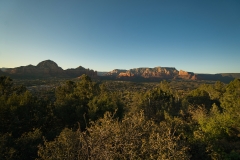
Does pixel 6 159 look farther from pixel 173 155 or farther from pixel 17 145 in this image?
pixel 173 155

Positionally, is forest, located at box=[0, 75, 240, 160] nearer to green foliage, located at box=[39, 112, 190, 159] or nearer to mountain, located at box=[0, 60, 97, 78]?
green foliage, located at box=[39, 112, 190, 159]

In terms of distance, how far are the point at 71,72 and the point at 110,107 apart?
128 m

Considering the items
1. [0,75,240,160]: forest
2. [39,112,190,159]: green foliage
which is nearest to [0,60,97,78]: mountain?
[0,75,240,160]: forest

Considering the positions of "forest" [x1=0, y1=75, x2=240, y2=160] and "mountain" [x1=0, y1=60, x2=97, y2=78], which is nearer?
"forest" [x1=0, y1=75, x2=240, y2=160]

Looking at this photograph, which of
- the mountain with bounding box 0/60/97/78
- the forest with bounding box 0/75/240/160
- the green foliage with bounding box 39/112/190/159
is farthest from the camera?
the mountain with bounding box 0/60/97/78

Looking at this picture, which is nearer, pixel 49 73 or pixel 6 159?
pixel 6 159

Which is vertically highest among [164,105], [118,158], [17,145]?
[118,158]

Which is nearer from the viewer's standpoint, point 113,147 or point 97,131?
point 113,147

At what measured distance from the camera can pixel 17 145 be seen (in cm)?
977

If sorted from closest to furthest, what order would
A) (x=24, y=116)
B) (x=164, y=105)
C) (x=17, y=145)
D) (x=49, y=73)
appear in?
1. (x=17, y=145)
2. (x=24, y=116)
3. (x=164, y=105)
4. (x=49, y=73)

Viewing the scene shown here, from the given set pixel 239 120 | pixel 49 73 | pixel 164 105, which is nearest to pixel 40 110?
pixel 239 120

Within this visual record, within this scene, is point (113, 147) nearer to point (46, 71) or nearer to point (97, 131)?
point (97, 131)

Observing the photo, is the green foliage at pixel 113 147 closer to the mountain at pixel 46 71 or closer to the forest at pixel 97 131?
the forest at pixel 97 131

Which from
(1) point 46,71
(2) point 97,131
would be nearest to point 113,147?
(2) point 97,131
